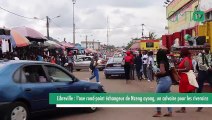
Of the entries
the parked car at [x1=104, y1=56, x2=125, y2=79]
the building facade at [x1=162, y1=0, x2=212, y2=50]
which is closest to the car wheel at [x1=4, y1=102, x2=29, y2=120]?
the building facade at [x1=162, y1=0, x2=212, y2=50]

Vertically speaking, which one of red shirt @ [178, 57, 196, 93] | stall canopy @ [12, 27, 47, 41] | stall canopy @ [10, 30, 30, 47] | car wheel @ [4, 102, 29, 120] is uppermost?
stall canopy @ [12, 27, 47, 41]

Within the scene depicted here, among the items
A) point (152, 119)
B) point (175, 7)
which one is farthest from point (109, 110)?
point (175, 7)

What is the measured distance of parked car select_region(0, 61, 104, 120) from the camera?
8.20 metres

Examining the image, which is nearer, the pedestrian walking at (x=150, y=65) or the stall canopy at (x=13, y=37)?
the stall canopy at (x=13, y=37)

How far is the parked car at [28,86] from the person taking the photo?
8.20m

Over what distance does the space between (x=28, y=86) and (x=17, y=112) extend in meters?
0.67

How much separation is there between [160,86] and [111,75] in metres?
16.1

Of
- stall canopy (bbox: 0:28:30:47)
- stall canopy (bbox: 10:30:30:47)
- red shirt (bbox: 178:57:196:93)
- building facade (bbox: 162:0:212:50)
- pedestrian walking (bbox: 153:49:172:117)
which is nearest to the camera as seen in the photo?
pedestrian walking (bbox: 153:49:172:117)

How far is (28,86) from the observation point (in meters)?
8.79

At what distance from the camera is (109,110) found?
440 inches

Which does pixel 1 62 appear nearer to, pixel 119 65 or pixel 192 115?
pixel 192 115

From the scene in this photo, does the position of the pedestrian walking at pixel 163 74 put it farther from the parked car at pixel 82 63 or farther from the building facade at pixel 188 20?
the parked car at pixel 82 63

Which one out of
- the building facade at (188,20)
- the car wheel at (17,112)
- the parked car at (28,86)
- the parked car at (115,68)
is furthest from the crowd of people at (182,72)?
the parked car at (115,68)

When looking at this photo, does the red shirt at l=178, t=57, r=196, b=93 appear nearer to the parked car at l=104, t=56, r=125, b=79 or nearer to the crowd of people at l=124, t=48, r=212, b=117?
the crowd of people at l=124, t=48, r=212, b=117
